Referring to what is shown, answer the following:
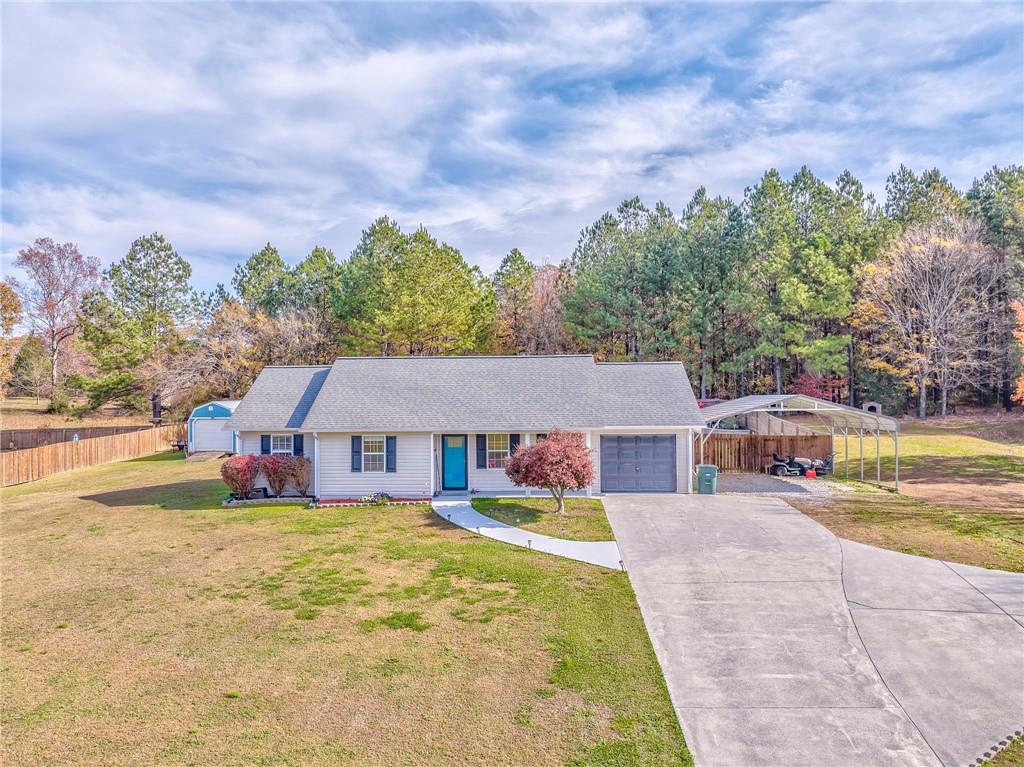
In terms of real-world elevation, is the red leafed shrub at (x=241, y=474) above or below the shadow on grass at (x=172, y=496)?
above

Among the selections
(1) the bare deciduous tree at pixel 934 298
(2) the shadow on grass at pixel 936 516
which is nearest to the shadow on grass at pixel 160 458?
(2) the shadow on grass at pixel 936 516

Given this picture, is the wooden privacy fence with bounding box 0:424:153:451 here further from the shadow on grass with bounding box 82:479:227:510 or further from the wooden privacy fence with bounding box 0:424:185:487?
the shadow on grass with bounding box 82:479:227:510

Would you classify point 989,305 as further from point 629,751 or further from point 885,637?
point 629,751

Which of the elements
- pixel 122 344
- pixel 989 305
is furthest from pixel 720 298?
pixel 122 344

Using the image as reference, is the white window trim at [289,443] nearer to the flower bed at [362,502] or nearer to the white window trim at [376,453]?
the flower bed at [362,502]

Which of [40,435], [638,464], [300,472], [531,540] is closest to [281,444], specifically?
[300,472]

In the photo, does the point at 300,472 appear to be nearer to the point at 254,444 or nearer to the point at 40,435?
the point at 254,444

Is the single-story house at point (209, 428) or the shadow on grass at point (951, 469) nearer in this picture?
the shadow on grass at point (951, 469)
